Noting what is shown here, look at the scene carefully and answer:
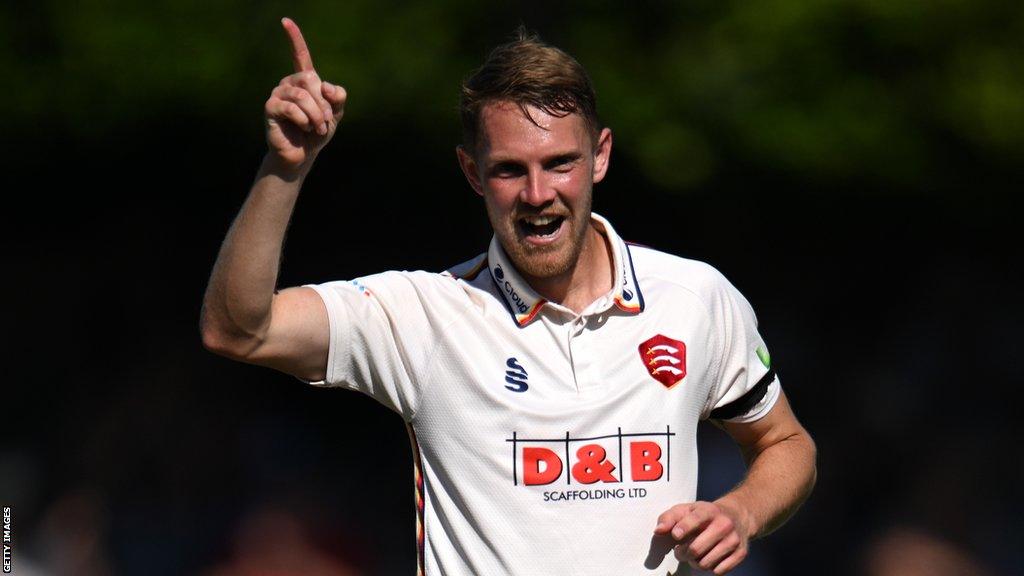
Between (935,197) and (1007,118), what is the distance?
1.79 feet

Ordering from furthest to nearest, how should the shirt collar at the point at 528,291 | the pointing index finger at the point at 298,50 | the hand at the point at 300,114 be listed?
the shirt collar at the point at 528,291 < the pointing index finger at the point at 298,50 < the hand at the point at 300,114

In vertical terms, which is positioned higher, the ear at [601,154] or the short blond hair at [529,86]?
the short blond hair at [529,86]

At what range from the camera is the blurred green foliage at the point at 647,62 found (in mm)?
6137

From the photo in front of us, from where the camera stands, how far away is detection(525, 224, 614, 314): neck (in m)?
3.65

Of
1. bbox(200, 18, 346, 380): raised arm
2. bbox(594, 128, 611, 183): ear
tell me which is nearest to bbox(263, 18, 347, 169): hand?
bbox(200, 18, 346, 380): raised arm

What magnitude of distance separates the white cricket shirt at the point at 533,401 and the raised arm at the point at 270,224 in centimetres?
26

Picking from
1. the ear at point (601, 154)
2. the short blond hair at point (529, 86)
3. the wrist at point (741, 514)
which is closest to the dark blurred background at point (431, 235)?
the ear at point (601, 154)

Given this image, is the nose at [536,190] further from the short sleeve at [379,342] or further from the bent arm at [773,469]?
the bent arm at [773,469]

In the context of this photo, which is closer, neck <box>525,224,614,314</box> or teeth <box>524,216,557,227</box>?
teeth <box>524,216,557,227</box>

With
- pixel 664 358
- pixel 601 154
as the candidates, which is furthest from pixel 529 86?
pixel 664 358

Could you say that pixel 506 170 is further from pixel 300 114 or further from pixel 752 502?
pixel 752 502

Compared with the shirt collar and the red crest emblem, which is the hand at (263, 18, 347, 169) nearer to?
the shirt collar

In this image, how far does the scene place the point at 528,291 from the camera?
360 cm

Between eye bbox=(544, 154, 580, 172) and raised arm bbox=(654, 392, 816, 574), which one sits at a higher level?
eye bbox=(544, 154, 580, 172)
